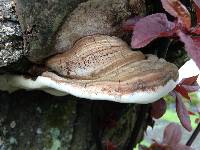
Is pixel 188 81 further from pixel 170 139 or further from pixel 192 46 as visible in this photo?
pixel 192 46

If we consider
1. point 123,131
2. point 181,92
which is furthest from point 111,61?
point 123,131

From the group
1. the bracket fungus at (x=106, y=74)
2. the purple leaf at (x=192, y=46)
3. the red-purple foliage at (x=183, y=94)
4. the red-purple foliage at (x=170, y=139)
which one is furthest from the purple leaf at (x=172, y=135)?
the purple leaf at (x=192, y=46)

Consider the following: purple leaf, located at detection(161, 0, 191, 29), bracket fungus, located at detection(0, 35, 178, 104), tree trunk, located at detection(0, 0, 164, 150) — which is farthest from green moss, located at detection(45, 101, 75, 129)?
purple leaf, located at detection(161, 0, 191, 29)

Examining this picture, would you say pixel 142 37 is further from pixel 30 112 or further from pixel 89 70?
pixel 30 112

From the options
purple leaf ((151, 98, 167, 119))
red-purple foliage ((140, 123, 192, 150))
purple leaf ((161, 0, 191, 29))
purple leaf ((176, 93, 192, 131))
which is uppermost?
purple leaf ((161, 0, 191, 29))

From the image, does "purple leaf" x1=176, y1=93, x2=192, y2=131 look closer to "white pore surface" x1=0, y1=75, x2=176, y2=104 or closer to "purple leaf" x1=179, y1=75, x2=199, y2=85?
"purple leaf" x1=179, y1=75, x2=199, y2=85

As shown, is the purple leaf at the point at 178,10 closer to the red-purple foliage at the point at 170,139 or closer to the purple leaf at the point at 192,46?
the purple leaf at the point at 192,46
